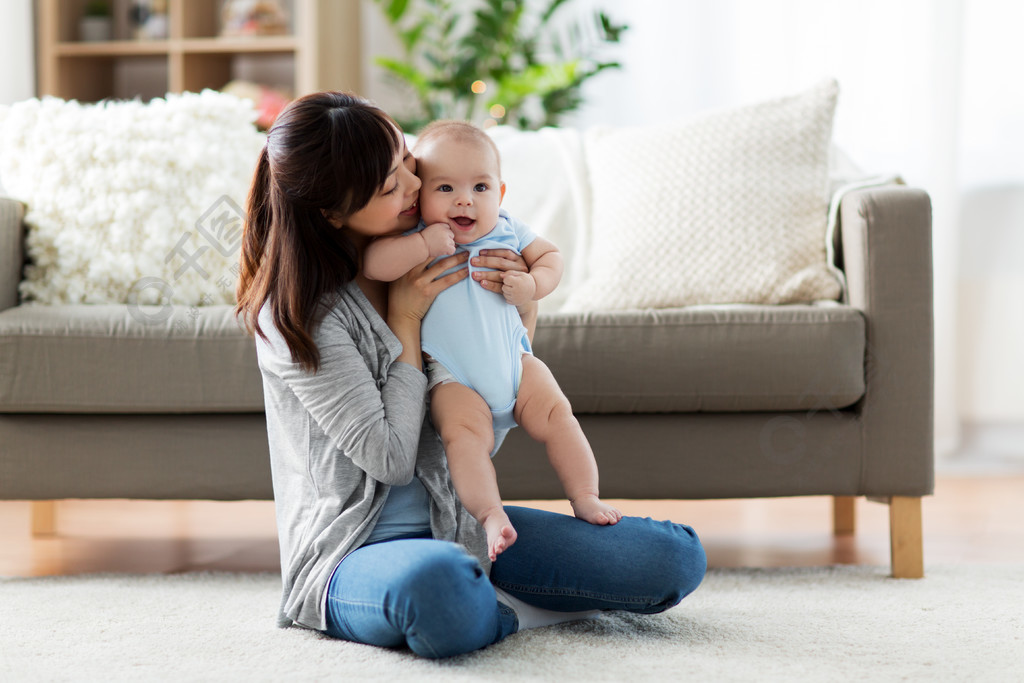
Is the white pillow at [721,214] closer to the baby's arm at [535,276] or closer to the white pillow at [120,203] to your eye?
the baby's arm at [535,276]

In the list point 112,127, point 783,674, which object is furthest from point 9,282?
point 783,674

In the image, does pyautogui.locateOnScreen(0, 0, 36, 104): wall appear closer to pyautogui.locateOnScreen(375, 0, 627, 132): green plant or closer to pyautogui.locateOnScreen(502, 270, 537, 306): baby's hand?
pyautogui.locateOnScreen(375, 0, 627, 132): green plant

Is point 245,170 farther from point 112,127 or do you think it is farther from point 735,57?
point 735,57

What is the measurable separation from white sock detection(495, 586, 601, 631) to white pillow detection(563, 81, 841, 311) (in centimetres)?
67

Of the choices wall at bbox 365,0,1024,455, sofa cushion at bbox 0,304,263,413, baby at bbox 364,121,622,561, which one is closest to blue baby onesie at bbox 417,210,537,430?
baby at bbox 364,121,622,561

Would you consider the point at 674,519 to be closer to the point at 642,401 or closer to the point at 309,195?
the point at 642,401

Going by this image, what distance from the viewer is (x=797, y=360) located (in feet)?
4.90

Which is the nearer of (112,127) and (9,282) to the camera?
(9,282)

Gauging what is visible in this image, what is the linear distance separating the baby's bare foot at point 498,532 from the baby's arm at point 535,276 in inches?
10.2

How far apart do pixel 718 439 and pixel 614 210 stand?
1.78ft

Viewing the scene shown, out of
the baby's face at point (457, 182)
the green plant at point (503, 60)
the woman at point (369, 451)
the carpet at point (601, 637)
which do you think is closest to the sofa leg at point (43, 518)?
the carpet at point (601, 637)

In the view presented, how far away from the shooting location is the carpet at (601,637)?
41.8 inches

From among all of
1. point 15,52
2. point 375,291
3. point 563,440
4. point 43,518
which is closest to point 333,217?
point 375,291

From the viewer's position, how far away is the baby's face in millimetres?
1146
